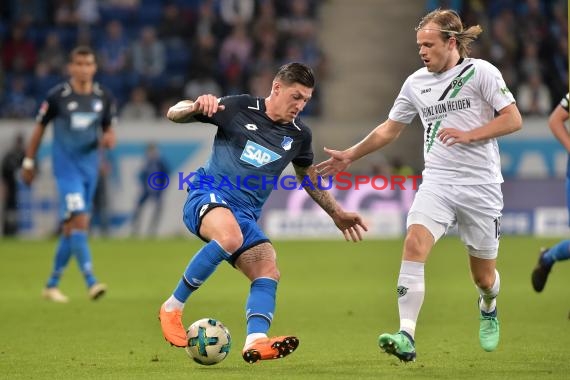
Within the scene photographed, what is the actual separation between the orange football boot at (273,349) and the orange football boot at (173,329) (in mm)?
539

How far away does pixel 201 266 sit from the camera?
24.3 feet

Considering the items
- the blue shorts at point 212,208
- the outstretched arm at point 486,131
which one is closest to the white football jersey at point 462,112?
the outstretched arm at point 486,131

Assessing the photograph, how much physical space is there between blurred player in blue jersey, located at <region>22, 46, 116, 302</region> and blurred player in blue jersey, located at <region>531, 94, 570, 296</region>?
474cm

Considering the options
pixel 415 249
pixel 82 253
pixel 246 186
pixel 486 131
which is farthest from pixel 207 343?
pixel 82 253

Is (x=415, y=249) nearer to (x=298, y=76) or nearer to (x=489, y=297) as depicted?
(x=489, y=297)

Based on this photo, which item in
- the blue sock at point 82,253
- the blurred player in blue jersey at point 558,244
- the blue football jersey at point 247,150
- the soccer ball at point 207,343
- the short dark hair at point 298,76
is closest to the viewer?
the soccer ball at point 207,343

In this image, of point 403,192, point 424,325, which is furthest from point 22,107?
point 424,325

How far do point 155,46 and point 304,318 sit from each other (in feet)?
47.5

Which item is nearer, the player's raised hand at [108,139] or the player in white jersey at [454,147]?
the player in white jersey at [454,147]

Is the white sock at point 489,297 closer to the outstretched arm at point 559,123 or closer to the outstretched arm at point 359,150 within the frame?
Result: the outstretched arm at point 359,150

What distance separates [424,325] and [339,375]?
317 cm

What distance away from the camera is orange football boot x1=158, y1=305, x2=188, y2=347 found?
732 cm

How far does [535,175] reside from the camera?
22.0m

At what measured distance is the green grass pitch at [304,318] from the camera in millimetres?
7410
